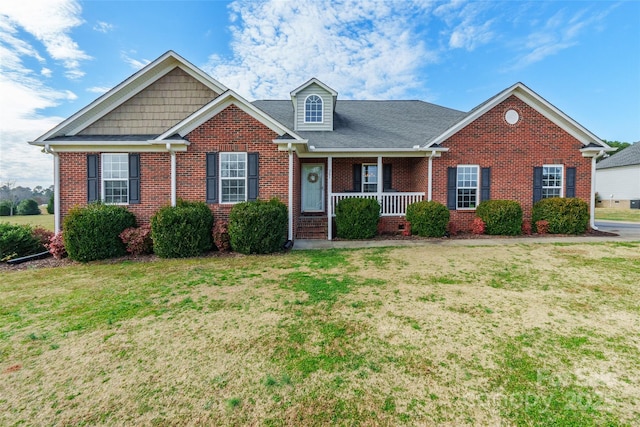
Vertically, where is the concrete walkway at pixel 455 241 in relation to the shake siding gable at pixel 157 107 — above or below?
below

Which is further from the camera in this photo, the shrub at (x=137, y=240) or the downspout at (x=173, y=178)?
the downspout at (x=173, y=178)

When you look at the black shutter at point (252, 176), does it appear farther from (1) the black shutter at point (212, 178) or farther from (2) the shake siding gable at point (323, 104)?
(2) the shake siding gable at point (323, 104)

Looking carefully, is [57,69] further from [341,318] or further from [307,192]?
[341,318]

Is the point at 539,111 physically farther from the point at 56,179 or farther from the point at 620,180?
the point at 620,180

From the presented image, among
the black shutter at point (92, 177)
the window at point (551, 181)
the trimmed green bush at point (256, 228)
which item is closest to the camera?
the trimmed green bush at point (256, 228)

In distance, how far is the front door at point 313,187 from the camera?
44.4 ft

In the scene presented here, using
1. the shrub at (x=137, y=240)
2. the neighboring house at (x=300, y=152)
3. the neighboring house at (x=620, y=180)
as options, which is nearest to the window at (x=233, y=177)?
the neighboring house at (x=300, y=152)

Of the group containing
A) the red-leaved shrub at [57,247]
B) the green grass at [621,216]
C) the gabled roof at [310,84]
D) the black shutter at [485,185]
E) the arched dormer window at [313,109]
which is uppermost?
the gabled roof at [310,84]

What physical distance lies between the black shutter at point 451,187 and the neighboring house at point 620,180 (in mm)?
27479

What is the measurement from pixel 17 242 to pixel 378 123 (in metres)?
14.1

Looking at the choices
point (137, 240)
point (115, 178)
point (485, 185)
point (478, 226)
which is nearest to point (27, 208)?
point (115, 178)

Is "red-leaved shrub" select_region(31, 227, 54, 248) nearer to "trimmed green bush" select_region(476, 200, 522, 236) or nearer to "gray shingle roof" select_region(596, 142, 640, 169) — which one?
"trimmed green bush" select_region(476, 200, 522, 236)

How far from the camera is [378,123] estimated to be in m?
14.2

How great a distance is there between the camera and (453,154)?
1160 cm
